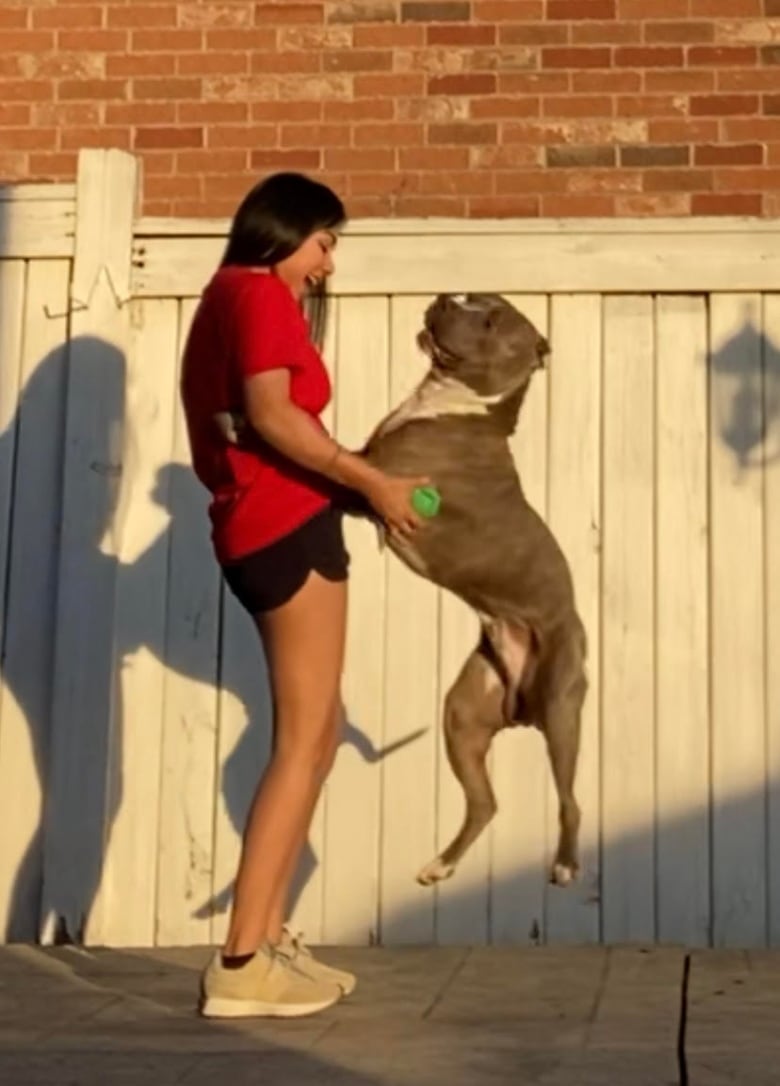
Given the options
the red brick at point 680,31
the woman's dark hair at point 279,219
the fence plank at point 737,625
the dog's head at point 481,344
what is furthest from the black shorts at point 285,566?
the red brick at point 680,31

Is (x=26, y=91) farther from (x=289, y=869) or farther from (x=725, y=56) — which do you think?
(x=289, y=869)

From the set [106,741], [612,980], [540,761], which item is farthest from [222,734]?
[612,980]

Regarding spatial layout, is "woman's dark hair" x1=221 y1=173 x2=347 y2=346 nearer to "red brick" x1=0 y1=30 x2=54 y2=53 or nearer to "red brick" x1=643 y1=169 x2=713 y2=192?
"red brick" x1=643 y1=169 x2=713 y2=192

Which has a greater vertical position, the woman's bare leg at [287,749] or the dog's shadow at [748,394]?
the dog's shadow at [748,394]

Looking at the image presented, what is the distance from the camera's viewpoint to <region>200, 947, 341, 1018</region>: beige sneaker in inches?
161

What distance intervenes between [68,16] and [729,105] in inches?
70.7

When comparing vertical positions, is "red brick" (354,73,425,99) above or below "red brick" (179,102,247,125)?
above

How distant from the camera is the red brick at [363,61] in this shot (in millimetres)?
6016

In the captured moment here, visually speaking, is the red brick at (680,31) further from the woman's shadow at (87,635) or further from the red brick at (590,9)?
the woman's shadow at (87,635)

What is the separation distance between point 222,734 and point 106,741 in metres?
0.28

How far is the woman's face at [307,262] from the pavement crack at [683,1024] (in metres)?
1.52

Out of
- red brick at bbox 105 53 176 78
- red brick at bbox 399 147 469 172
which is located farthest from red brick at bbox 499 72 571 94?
red brick at bbox 105 53 176 78

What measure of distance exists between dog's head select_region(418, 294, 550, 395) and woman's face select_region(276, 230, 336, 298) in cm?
24

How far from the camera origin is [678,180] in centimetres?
588
